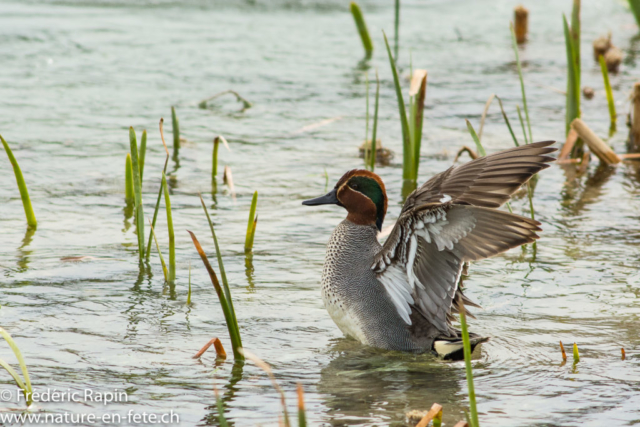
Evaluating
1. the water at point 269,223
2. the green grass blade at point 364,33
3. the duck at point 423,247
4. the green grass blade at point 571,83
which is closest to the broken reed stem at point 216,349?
the water at point 269,223

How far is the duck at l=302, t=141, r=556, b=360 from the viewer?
383 centimetres

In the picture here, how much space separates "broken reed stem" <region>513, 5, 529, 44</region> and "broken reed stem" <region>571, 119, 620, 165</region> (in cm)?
519

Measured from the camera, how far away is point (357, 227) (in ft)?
15.3

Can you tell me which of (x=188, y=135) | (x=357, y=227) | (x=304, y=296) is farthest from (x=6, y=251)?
(x=188, y=135)

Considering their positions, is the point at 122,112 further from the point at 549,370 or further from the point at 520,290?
the point at 549,370

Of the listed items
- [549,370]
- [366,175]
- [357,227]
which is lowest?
[549,370]

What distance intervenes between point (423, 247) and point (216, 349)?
3.68 feet

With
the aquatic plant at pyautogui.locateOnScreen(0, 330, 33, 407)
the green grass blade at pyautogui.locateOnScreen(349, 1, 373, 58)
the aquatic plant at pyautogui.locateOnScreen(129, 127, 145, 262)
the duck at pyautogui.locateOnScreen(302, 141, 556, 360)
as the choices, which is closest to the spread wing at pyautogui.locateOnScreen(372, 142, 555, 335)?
the duck at pyautogui.locateOnScreen(302, 141, 556, 360)

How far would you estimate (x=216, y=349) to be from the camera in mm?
3951

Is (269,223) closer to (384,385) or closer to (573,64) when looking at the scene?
(384,385)

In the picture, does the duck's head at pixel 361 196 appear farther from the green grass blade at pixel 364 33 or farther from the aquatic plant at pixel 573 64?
the green grass blade at pixel 364 33

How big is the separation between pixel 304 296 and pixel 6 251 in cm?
193

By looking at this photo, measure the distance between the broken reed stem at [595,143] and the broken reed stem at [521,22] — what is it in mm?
5194

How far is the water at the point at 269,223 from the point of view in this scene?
3.79m
